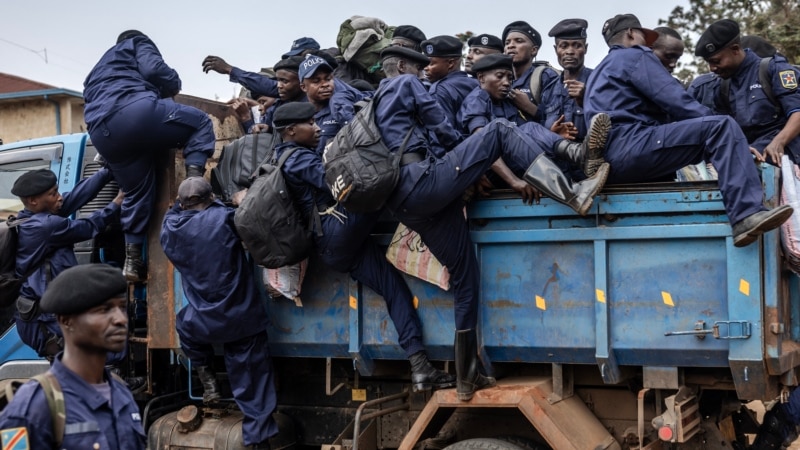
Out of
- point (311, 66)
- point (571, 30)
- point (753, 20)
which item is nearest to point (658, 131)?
point (571, 30)

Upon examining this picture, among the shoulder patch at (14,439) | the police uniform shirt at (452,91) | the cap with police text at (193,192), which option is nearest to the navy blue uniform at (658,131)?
the police uniform shirt at (452,91)

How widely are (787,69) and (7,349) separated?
17.6ft

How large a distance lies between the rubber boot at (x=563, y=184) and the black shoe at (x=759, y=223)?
0.69m

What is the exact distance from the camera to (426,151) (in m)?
4.77

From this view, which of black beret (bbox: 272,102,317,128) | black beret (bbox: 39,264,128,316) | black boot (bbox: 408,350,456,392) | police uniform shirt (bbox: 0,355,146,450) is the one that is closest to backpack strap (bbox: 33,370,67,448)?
police uniform shirt (bbox: 0,355,146,450)

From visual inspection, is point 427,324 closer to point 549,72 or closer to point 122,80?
point 549,72

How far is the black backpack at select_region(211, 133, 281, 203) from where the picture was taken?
602 centimetres

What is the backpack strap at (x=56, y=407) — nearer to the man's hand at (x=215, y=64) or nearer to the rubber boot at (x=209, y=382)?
the rubber boot at (x=209, y=382)

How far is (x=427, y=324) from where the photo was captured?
193 inches

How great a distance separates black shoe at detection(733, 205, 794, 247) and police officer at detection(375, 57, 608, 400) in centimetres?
73

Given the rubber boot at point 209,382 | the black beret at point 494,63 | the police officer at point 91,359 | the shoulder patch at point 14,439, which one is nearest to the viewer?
the shoulder patch at point 14,439

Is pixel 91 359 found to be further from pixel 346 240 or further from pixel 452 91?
pixel 452 91

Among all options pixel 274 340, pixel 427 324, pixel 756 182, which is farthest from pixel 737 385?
pixel 274 340

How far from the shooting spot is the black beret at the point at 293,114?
17.1 feet
